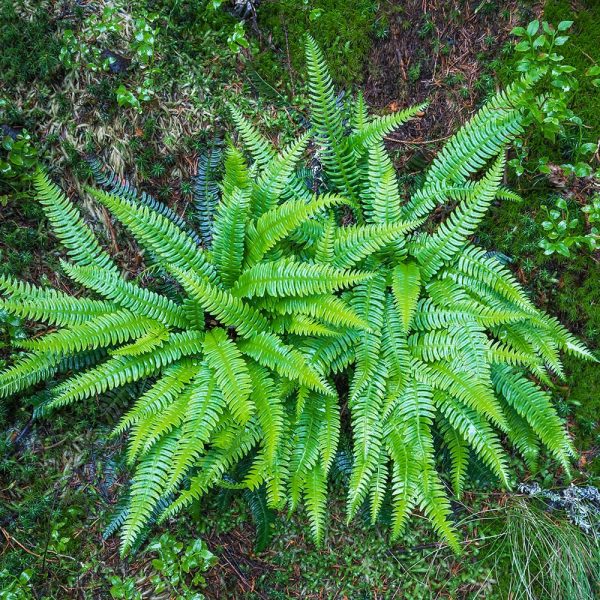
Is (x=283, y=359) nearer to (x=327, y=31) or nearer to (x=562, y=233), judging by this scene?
(x=562, y=233)

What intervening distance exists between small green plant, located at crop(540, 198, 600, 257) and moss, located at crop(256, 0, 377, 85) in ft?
6.69

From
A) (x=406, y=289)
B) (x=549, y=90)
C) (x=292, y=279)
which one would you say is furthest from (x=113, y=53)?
(x=549, y=90)

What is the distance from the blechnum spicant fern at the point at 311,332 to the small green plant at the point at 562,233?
58 cm

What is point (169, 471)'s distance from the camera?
4.25 m

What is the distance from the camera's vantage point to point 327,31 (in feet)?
16.2

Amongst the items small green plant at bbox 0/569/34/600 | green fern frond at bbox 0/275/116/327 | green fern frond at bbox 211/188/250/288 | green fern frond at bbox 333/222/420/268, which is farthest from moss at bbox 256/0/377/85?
small green plant at bbox 0/569/34/600

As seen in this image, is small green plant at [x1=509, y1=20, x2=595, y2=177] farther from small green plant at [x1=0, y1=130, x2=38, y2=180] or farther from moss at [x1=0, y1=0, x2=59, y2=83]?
small green plant at [x1=0, y1=130, x2=38, y2=180]

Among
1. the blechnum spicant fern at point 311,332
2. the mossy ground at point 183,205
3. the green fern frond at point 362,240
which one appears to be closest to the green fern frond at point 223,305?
the blechnum spicant fern at point 311,332

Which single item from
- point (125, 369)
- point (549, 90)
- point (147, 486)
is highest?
point (549, 90)

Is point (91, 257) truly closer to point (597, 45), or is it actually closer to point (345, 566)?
point (345, 566)

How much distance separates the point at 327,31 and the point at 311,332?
9.00 feet

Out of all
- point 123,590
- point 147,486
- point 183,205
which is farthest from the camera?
point 183,205

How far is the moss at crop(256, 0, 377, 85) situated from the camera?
194 inches

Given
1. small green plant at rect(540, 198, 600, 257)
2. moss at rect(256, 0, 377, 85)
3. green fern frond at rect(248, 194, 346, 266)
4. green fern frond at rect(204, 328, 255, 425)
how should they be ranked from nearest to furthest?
green fern frond at rect(204, 328, 255, 425) → green fern frond at rect(248, 194, 346, 266) → small green plant at rect(540, 198, 600, 257) → moss at rect(256, 0, 377, 85)
